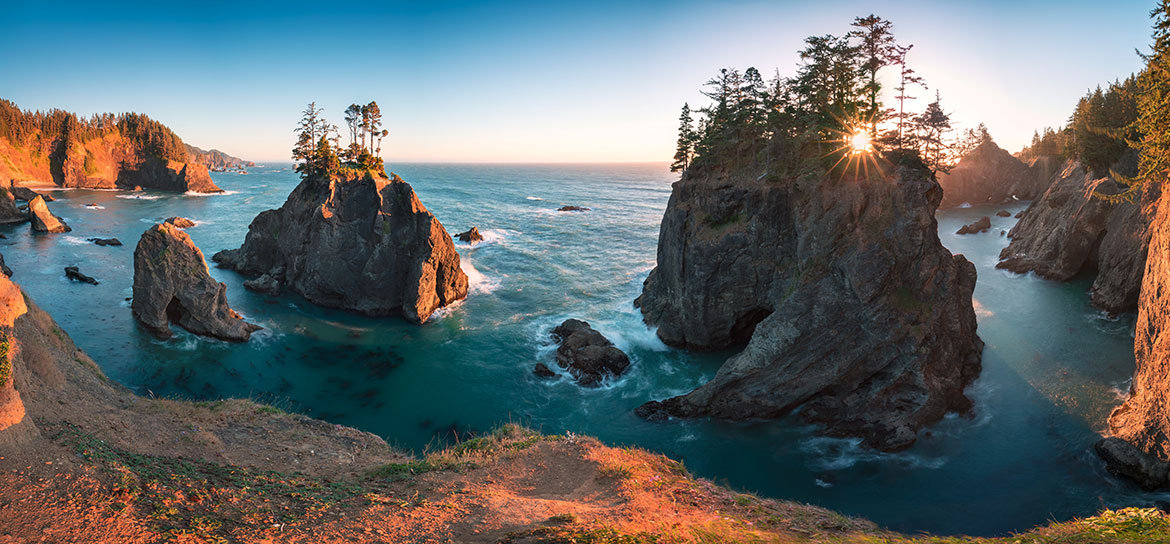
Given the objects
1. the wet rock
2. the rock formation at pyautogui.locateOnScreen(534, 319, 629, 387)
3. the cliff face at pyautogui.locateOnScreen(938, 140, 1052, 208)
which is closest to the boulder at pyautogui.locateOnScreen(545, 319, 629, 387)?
the rock formation at pyautogui.locateOnScreen(534, 319, 629, 387)

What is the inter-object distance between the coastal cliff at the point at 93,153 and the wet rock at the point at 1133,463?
183965mm

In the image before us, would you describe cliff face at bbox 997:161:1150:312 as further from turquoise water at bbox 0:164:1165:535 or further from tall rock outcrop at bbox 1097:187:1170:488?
tall rock outcrop at bbox 1097:187:1170:488

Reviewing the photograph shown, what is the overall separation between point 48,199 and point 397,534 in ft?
504

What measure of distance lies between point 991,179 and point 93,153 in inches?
9136

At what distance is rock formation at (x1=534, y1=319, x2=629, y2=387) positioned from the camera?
119ft

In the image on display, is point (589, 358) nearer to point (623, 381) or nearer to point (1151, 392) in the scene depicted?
point (623, 381)

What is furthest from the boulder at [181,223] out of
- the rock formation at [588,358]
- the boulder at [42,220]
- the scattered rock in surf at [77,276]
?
the rock formation at [588,358]

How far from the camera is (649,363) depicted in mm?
38750

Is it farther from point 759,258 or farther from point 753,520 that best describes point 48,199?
point 753,520

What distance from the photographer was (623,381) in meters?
36.0

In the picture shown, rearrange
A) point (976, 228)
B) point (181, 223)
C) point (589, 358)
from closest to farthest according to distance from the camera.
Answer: point (589, 358), point (976, 228), point (181, 223)

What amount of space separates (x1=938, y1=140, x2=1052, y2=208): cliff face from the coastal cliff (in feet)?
638

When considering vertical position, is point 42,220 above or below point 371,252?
above

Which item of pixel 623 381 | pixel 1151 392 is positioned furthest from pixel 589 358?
pixel 1151 392
